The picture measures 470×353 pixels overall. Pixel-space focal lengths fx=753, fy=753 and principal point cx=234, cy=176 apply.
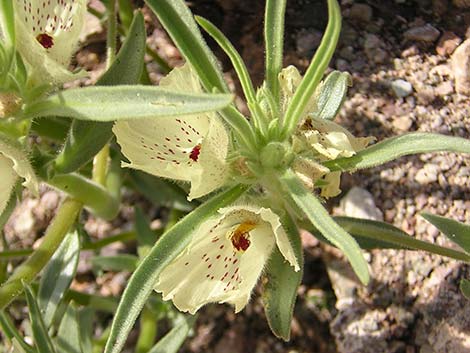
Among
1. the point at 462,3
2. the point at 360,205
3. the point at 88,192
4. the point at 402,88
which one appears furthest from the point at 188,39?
the point at 462,3

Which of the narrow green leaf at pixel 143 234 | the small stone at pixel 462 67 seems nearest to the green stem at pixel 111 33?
the narrow green leaf at pixel 143 234

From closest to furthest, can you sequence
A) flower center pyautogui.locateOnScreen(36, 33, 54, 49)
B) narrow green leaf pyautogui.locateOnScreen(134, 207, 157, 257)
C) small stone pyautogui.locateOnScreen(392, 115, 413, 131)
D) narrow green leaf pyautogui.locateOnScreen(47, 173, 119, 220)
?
flower center pyautogui.locateOnScreen(36, 33, 54, 49) → narrow green leaf pyautogui.locateOnScreen(47, 173, 119, 220) → narrow green leaf pyautogui.locateOnScreen(134, 207, 157, 257) → small stone pyautogui.locateOnScreen(392, 115, 413, 131)

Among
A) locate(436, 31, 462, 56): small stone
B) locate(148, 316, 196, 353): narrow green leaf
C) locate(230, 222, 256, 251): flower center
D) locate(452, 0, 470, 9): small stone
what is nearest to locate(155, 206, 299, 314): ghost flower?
locate(230, 222, 256, 251): flower center

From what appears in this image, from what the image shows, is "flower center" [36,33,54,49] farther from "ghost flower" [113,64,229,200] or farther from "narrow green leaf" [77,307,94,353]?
"narrow green leaf" [77,307,94,353]

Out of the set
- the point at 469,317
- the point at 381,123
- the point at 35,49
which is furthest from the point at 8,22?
the point at 469,317

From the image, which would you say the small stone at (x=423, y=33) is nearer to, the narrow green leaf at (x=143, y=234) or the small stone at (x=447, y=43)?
the small stone at (x=447, y=43)
